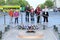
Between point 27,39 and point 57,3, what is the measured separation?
13357 centimetres

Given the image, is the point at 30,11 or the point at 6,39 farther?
the point at 30,11

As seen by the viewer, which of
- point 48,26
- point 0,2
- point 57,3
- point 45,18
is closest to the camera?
point 48,26

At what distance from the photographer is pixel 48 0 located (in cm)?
14900

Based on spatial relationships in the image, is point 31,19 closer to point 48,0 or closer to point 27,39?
point 27,39

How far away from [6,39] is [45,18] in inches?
412

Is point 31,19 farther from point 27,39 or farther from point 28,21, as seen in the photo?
point 27,39

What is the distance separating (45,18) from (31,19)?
1.43m

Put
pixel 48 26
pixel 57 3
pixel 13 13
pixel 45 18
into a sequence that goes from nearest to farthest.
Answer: pixel 48 26 < pixel 45 18 < pixel 13 13 < pixel 57 3

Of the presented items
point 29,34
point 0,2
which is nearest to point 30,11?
point 29,34

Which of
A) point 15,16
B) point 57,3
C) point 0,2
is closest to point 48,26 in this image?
point 15,16

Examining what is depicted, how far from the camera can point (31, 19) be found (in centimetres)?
2498

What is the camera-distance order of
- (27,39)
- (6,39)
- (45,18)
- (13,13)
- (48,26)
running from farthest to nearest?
(13,13) < (45,18) < (48,26) < (6,39) < (27,39)

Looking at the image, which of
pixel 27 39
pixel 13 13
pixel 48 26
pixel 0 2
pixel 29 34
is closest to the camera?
pixel 27 39

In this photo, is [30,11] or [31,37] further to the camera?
[30,11]
